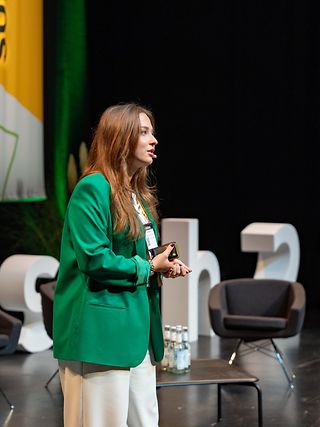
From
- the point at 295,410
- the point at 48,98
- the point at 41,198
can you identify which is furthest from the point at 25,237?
the point at 295,410

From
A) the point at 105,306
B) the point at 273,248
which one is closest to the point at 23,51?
the point at 273,248

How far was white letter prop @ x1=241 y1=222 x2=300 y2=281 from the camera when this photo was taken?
8.92 m

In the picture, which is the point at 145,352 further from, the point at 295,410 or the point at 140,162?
the point at 295,410

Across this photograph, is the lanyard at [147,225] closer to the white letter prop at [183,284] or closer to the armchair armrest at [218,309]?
the armchair armrest at [218,309]

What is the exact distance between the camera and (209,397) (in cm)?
616

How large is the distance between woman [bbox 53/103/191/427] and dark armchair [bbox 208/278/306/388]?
11.8 ft

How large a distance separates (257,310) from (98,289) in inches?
169

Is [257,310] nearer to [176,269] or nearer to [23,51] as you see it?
[23,51]

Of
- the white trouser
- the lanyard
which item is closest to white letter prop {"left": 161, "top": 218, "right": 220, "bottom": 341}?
the lanyard

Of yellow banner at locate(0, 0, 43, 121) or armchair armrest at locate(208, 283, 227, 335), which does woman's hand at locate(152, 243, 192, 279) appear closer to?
armchair armrest at locate(208, 283, 227, 335)

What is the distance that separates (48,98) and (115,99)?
3.88 feet

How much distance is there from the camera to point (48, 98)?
33.9 ft

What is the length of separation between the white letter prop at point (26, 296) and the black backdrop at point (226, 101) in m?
3.12

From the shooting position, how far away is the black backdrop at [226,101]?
10.3 m
